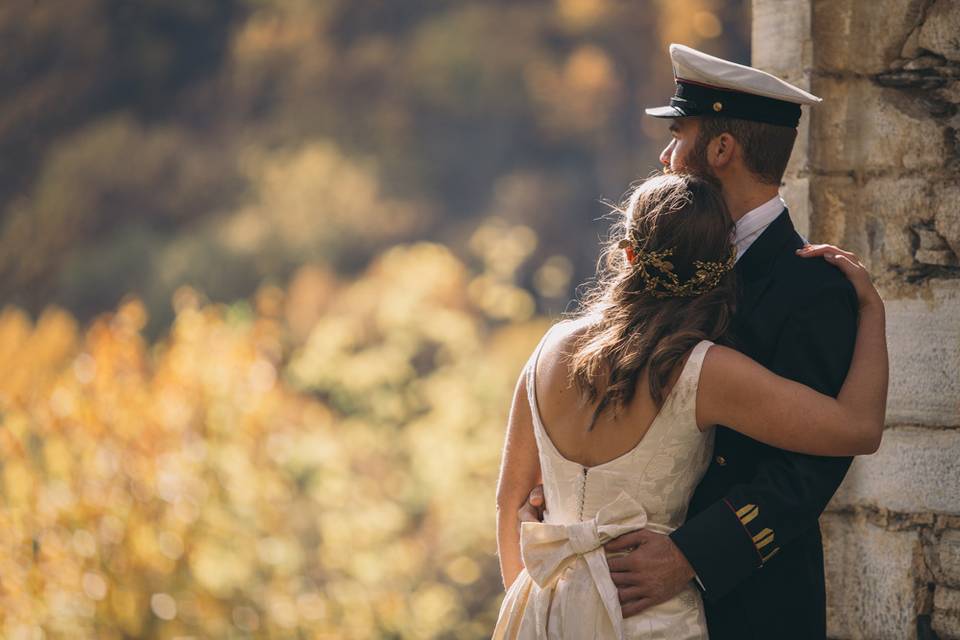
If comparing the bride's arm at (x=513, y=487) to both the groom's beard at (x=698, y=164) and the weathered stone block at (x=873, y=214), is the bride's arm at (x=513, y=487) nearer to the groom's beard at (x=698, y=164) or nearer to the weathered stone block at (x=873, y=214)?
the groom's beard at (x=698, y=164)

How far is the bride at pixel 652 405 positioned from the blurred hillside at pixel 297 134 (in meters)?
5.17

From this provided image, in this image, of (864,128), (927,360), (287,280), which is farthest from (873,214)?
(287,280)

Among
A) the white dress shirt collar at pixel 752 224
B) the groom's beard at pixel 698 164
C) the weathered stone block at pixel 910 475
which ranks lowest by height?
the weathered stone block at pixel 910 475

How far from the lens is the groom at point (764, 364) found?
1.64 m

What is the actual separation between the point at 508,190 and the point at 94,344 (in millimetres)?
2951

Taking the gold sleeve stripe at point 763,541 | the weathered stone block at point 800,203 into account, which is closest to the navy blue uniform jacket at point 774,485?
the gold sleeve stripe at point 763,541

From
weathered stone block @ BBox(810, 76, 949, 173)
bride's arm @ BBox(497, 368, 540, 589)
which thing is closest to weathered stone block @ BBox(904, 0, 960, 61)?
weathered stone block @ BBox(810, 76, 949, 173)

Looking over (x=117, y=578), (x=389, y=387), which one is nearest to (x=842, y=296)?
(x=117, y=578)

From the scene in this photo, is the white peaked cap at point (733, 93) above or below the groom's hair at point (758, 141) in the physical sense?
above

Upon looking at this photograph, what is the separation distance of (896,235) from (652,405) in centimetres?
99

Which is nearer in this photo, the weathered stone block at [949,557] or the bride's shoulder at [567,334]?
the bride's shoulder at [567,334]

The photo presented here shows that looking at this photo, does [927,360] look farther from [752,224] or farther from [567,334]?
[567,334]

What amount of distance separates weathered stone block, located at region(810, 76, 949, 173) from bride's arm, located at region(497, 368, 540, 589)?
38.3 inches

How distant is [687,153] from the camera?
6.17ft
